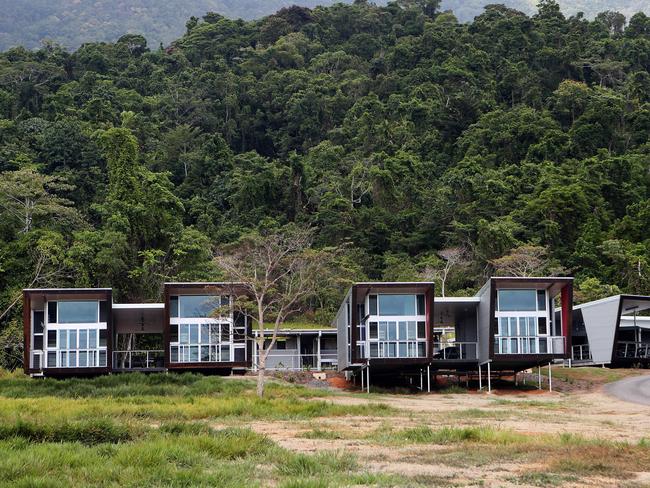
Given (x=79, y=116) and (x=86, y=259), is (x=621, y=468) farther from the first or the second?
(x=79, y=116)

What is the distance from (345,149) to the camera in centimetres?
7750

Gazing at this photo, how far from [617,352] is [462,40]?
169 ft

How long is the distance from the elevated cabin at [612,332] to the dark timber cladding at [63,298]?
20.8m

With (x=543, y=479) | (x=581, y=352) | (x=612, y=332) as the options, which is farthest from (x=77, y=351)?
(x=543, y=479)

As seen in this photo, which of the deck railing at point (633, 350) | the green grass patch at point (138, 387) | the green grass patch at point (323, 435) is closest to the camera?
the green grass patch at point (323, 435)

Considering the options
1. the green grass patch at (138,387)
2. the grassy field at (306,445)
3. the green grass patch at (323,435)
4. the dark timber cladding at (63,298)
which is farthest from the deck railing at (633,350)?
the green grass patch at (323,435)

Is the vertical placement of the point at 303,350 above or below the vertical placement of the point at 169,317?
below

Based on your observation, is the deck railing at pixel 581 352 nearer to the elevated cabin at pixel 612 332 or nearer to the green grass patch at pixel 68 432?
the elevated cabin at pixel 612 332

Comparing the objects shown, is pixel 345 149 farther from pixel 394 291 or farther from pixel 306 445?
pixel 306 445

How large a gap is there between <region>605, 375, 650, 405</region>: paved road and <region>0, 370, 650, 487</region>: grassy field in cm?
479

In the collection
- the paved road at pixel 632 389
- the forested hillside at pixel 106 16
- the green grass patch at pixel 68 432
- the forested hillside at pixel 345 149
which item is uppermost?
the forested hillside at pixel 106 16

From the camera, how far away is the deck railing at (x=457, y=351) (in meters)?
39.1

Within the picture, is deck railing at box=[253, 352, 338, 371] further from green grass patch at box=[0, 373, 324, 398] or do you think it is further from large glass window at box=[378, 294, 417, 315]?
green grass patch at box=[0, 373, 324, 398]

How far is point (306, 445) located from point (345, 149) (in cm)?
6145
